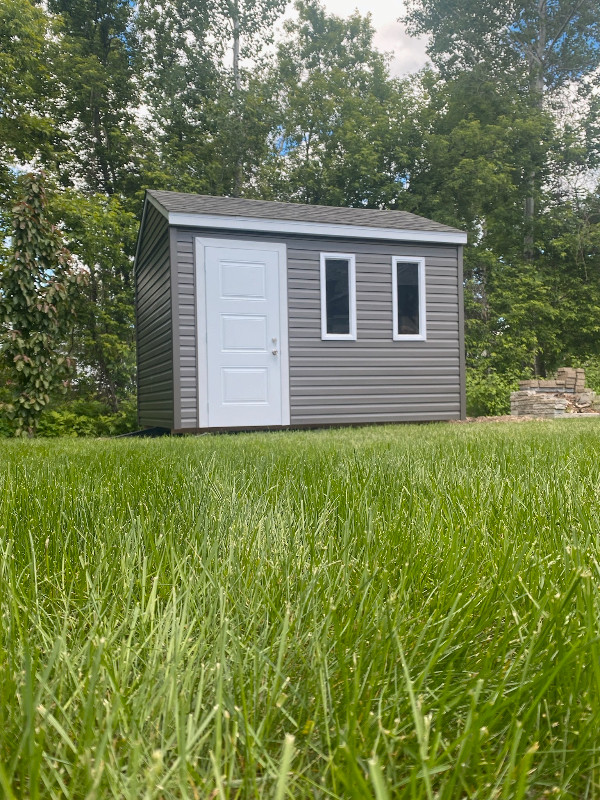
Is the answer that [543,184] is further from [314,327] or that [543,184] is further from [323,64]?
[314,327]

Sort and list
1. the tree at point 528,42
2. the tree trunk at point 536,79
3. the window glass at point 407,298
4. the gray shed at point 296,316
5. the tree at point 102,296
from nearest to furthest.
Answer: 1. the gray shed at point 296,316
2. the window glass at point 407,298
3. the tree at point 102,296
4. the tree trunk at point 536,79
5. the tree at point 528,42

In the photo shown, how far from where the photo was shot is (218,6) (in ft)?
67.7

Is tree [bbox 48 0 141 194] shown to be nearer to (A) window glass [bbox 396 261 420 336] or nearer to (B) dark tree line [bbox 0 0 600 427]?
(B) dark tree line [bbox 0 0 600 427]

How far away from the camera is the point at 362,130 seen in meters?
20.4

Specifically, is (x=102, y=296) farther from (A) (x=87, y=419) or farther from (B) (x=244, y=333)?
(B) (x=244, y=333)

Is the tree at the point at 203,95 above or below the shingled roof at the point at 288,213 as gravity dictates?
above

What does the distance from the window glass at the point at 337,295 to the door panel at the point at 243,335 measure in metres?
0.91

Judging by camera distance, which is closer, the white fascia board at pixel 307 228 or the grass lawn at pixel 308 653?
the grass lawn at pixel 308 653

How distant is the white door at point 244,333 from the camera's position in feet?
28.7

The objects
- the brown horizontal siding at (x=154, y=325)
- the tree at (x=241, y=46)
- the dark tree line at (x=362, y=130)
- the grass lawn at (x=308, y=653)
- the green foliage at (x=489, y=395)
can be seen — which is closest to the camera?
the grass lawn at (x=308, y=653)

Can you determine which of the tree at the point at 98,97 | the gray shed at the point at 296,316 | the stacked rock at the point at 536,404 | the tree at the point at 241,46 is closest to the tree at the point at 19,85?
the tree at the point at 98,97

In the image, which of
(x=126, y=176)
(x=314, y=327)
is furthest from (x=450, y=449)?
(x=126, y=176)

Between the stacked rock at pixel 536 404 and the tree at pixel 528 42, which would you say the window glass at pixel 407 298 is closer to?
the stacked rock at pixel 536 404

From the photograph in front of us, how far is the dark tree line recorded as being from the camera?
16812 mm
